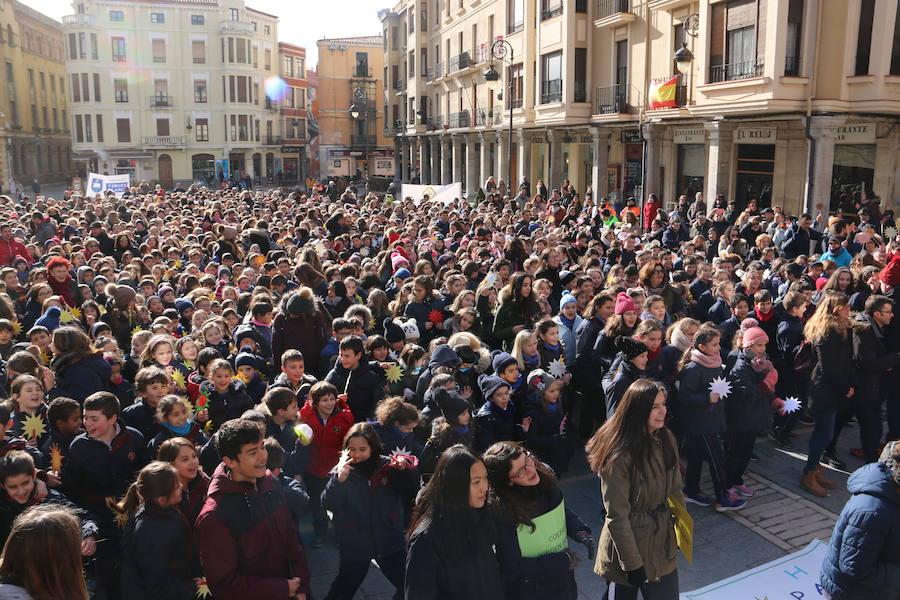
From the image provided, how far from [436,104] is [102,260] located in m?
38.9

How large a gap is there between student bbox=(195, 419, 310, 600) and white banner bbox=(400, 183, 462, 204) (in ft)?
57.9

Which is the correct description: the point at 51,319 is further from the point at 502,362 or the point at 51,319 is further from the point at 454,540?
the point at 454,540

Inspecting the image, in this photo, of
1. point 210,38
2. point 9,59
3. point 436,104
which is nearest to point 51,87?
point 9,59

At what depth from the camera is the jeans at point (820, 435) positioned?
Answer: 6.75 metres

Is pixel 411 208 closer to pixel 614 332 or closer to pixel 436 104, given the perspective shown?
pixel 614 332

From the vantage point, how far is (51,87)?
65.2 metres

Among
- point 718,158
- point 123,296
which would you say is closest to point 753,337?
point 123,296

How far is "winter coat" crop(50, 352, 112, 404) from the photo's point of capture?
602 cm

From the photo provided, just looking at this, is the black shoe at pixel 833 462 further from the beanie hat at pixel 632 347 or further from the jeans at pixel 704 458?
the beanie hat at pixel 632 347

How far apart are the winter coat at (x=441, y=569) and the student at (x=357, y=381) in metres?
2.67

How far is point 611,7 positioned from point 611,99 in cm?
321

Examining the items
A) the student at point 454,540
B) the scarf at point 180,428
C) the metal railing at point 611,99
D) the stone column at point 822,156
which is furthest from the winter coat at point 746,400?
the metal railing at point 611,99

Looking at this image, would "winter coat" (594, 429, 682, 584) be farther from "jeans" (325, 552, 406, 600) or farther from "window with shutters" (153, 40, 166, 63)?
"window with shutters" (153, 40, 166, 63)

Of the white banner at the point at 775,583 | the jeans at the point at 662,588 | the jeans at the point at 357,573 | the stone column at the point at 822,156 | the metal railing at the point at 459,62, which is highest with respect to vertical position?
the metal railing at the point at 459,62
